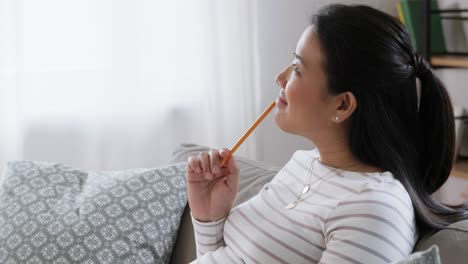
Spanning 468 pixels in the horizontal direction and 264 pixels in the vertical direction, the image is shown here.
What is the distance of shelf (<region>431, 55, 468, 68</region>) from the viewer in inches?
108

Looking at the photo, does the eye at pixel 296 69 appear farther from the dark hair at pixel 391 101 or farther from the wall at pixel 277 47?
the wall at pixel 277 47

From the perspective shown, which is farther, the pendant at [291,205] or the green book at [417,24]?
the green book at [417,24]

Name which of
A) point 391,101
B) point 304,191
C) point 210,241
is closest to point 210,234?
point 210,241

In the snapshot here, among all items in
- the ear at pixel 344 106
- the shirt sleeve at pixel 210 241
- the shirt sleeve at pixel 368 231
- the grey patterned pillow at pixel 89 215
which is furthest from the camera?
the grey patterned pillow at pixel 89 215

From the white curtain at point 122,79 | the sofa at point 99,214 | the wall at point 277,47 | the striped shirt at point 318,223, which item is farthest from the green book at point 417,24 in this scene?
the striped shirt at point 318,223

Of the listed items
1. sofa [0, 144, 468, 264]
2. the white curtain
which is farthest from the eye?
the white curtain

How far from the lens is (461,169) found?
279 centimetres

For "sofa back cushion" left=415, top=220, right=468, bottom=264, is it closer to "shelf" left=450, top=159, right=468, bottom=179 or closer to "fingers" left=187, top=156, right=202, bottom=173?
"fingers" left=187, top=156, right=202, bottom=173

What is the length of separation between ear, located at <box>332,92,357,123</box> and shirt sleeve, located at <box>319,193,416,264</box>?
6.1 inches

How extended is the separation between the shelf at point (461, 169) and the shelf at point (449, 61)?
0.37 m

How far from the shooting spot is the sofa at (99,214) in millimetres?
1738

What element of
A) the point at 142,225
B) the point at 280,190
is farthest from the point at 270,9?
the point at 280,190

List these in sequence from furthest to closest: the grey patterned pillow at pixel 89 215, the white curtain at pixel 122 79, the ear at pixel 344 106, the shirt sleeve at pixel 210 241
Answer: the white curtain at pixel 122 79, the grey patterned pillow at pixel 89 215, the shirt sleeve at pixel 210 241, the ear at pixel 344 106

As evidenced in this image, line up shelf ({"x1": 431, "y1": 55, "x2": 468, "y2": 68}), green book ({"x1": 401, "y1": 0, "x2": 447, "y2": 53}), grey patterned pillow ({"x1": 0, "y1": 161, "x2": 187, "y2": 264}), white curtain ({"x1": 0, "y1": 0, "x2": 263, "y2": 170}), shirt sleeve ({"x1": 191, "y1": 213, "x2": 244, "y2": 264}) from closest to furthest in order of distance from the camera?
shirt sleeve ({"x1": 191, "y1": 213, "x2": 244, "y2": 264}) → grey patterned pillow ({"x1": 0, "y1": 161, "x2": 187, "y2": 264}) → white curtain ({"x1": 0, "y1": 0, "x2": 263, "y2": 170}) → shelf ({"x1": 431, "y1": 55, "x2": 468, "y2": 68}) → green book ({"x1": 401, "y1": 0, "x2": 447, "y2": 53})
